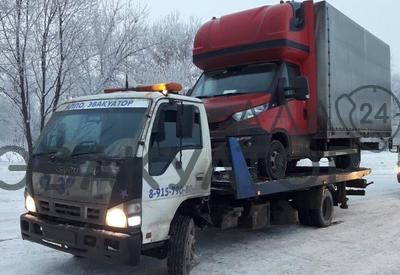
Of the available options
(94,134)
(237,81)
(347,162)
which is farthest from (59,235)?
(347,162)

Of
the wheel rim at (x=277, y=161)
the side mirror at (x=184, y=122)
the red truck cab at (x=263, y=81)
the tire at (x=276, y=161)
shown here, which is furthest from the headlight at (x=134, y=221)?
the wheel rim at (x=277, y=161)

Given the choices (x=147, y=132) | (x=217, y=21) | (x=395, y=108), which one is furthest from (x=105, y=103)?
(x=395, y=108)

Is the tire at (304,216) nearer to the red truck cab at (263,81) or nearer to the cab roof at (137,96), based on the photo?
the red truck cab at (263,81)

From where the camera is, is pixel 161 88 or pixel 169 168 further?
pixel 161 88

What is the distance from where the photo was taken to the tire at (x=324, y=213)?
30.0 feet

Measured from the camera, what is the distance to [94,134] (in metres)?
5.65

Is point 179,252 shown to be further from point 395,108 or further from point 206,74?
point 395,108

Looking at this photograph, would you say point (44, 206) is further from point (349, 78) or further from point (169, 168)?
point (349, 78)

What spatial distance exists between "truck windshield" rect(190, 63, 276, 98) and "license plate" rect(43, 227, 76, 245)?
13.3 feet

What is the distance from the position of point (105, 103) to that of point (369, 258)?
436cm

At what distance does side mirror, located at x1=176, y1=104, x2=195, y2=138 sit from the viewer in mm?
5684

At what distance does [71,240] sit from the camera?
532cm

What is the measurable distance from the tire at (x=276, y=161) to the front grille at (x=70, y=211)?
338 centimetres

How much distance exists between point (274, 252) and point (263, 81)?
9.41ft
